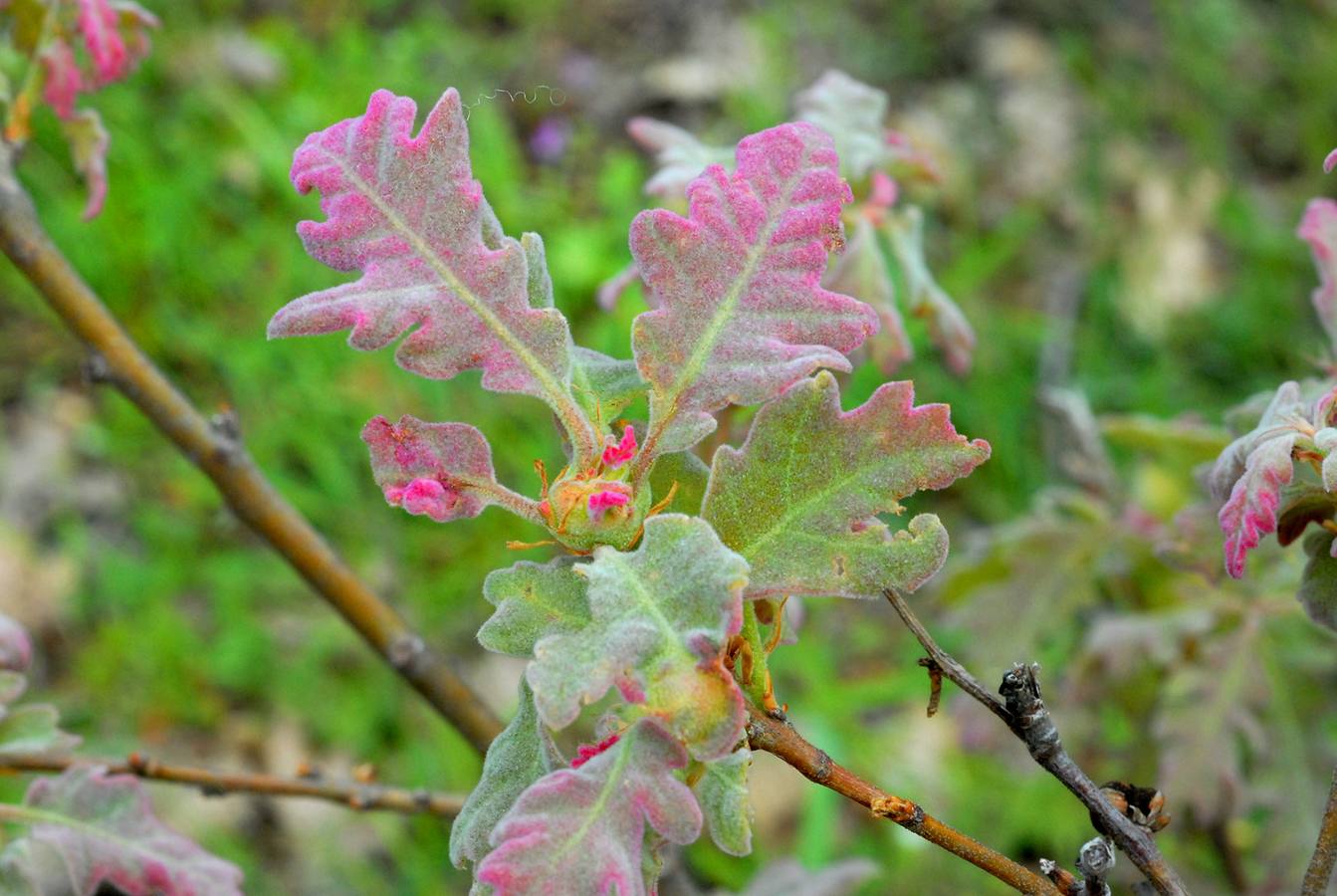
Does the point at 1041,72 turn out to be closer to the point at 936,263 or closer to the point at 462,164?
the point at 936,263

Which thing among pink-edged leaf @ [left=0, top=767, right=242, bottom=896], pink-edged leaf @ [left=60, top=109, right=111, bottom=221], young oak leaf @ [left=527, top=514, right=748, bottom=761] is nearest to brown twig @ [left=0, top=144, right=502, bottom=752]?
pink-edged leaf @ [left=60, top=109, right=111, bottom=221]

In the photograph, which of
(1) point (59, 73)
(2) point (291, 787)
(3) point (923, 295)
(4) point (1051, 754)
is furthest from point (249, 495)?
(4) point (1051, 754)

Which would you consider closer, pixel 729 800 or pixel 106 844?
pixel 729 800

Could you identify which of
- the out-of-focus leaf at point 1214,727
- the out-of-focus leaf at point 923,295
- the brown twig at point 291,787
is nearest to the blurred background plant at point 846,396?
the out-of-focus leaf at point 1214,727

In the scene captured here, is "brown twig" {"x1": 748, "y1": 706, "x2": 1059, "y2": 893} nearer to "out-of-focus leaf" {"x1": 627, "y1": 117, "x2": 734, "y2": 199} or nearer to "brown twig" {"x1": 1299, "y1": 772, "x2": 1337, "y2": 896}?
Result: "brown twig" {"x1": 1299, "y1": 772, "x2": 1337, "y2": 896}

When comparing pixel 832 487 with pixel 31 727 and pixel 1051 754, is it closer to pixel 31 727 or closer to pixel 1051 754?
pixel 1051 754
